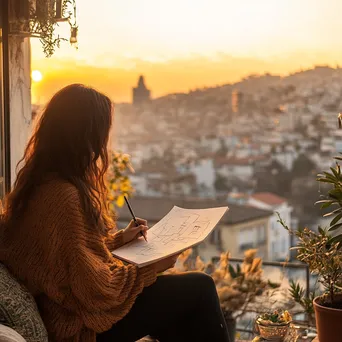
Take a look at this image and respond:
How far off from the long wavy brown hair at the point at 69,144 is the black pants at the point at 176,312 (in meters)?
0.24

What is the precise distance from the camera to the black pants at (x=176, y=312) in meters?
1.71

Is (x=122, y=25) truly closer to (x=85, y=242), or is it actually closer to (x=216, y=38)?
(x=216, y=38)

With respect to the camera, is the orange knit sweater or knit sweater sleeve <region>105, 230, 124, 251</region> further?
knit sweater sleeve <region>105, 230, 124, 251</region>

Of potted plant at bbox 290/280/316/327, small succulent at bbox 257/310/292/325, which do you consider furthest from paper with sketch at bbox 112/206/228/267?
potted plant at bbox 290/280/316/327

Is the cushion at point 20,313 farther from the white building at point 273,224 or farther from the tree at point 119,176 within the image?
the white building at point 273,224

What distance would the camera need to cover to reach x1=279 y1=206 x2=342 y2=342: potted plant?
6.54 ft

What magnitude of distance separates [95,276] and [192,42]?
3.12m

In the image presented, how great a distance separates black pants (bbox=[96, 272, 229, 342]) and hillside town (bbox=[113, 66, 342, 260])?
56.7 inches

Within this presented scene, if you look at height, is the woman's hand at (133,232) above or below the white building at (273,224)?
above

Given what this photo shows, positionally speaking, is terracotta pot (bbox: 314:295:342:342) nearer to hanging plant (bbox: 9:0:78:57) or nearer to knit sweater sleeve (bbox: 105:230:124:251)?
knit sweater sleeve (bbox: 105:230:124:251)

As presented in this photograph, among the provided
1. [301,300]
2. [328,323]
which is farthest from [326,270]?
[301,300]

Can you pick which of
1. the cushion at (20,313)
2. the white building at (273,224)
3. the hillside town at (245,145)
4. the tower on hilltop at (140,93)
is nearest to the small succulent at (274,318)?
the cushion at (20,313)

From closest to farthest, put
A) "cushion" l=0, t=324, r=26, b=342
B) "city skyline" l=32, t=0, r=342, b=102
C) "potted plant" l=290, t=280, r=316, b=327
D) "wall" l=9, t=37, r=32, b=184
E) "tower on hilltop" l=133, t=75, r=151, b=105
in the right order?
"cushion" l=0, t=324, r=26, b=342
"potted plant" l=290, t=280, r=316, b=327
"wall" l=9, t=37, r=32, b=184
"city skyline" l=32, t=0, r=342, b=102
"tower on hilltop" l=133, t=75, r=151, b=105

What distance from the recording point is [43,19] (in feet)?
7.93
